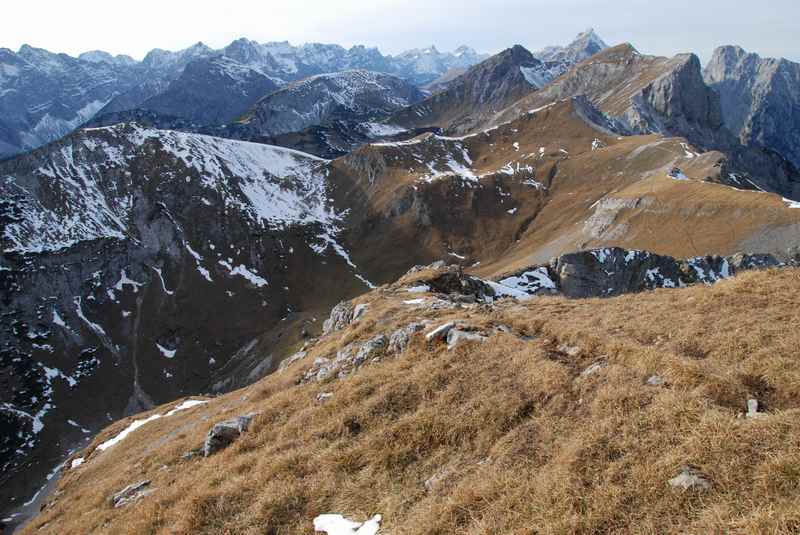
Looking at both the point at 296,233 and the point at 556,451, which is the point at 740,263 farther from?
the point at 296,233

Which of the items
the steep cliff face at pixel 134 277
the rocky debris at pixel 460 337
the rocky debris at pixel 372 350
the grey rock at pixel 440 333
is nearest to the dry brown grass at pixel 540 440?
the rocky debris at pixel 460 337

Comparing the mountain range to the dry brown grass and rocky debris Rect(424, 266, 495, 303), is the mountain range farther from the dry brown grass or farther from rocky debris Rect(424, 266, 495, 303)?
rocky debris Rect(424, 266, 495, 303)

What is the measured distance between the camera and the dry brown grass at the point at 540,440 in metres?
7.43

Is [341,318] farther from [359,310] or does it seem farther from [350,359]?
[350,359]

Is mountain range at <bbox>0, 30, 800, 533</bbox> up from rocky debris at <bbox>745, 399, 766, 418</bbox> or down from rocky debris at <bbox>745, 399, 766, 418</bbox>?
down

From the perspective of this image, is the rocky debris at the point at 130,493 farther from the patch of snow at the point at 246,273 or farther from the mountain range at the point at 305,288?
the patch of snow at the point at 246,273

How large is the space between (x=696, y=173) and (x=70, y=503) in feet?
498

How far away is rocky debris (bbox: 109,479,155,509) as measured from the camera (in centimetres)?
1585

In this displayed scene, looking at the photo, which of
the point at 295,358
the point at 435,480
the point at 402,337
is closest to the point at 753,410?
the point at 435,480

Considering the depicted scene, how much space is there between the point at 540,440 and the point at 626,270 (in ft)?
241

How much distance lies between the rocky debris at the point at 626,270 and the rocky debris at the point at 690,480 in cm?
6041

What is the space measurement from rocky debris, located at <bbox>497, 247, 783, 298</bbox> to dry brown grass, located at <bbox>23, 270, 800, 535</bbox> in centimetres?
5246

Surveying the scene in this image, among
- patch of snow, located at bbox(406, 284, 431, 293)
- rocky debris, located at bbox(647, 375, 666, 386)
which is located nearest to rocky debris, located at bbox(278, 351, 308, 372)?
patch of snow, located at bbox(406, 284, 431, 293)

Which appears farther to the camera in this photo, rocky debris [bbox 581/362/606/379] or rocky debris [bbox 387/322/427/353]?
rocky debris [bbox 387/322/427/353]
